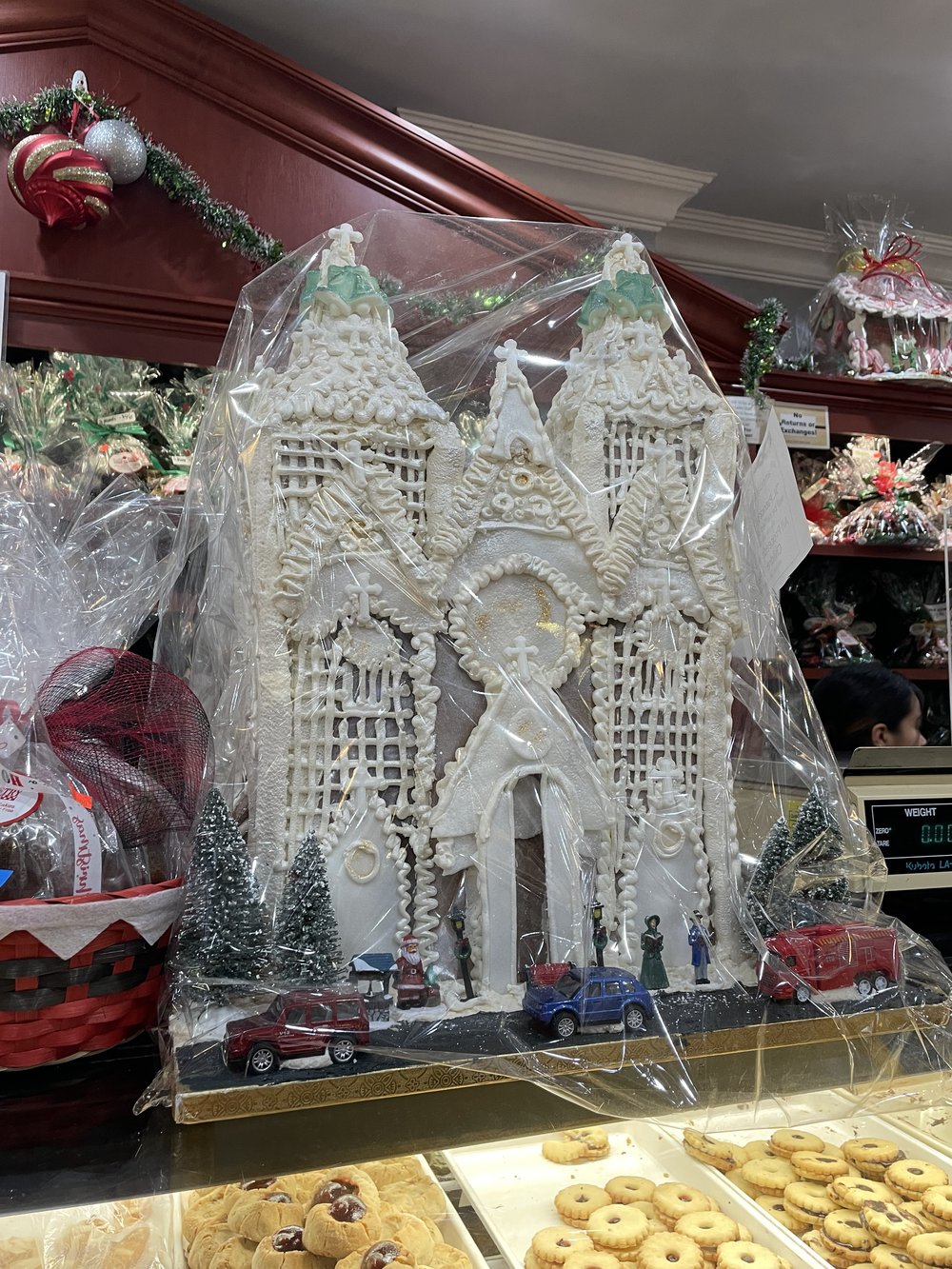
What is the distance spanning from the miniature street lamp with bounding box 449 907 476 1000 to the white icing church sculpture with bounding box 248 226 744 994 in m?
0.02

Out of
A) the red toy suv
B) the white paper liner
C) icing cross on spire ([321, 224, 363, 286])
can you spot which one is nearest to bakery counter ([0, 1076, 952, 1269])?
the red toy suv

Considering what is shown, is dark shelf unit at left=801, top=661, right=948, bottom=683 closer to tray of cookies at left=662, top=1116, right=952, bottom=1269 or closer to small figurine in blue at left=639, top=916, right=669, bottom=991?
tray of cookies at left=662, top=1116, right=952, bottom=1269

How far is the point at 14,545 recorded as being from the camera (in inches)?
38.9

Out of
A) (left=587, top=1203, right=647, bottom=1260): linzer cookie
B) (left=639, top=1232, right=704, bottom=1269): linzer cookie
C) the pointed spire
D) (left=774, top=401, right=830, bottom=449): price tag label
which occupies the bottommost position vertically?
(left=639, top=1232, right=704, bottom=1269): linzer cookie

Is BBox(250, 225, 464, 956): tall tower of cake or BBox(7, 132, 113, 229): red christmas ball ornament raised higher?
BBox(7, 132, 113, 229): red christmas ball ornament

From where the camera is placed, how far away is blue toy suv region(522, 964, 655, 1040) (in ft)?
2.88

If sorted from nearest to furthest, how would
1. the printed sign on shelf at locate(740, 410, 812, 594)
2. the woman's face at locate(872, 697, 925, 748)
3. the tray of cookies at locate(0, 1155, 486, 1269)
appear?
1. the tray of cookies at locate(0, 1155, 486, 1269)
2. the printed sign on shelf at locate(740, 410, 812, 594)
3. the woman's face at locate(872, 697, 925, 748)

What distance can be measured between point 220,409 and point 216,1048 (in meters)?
0.64

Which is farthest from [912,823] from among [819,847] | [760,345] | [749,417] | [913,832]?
[760,345]

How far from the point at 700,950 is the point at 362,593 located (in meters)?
0.49

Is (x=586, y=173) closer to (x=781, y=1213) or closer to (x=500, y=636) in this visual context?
(x=500, y=636)

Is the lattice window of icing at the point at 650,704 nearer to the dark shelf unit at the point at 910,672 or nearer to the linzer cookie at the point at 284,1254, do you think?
the linzer cookie at the point at 284,1254

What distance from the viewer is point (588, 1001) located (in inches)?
35.0

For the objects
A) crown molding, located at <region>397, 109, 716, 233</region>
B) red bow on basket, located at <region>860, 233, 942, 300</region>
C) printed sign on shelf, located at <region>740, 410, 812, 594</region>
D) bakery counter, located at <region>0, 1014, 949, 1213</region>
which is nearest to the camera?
bakery counter, located at <region>0, 1014, 949, 1213</region>
